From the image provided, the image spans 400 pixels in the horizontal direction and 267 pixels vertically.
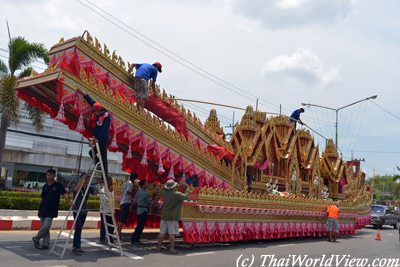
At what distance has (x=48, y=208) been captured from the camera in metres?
8.08

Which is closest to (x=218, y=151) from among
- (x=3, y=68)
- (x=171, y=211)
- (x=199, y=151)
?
(x=199, y=151)

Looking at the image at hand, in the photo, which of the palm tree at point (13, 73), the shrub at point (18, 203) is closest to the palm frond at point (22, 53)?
the palm tree at point (13, 73)

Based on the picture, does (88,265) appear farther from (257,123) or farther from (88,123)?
(257,123)

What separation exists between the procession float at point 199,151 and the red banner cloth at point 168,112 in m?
0.03

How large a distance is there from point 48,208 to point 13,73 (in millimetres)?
10402

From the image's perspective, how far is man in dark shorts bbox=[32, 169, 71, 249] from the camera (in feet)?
26.4

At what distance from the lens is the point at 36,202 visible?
667 inches

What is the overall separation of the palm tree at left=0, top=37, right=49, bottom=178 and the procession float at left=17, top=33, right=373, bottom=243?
7.19 meters

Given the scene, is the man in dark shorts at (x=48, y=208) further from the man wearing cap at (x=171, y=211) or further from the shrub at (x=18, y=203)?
the shrub at (x=18, y=203)

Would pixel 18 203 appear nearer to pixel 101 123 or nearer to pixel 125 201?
pixel 125 201

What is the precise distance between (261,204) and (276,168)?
3.24 m

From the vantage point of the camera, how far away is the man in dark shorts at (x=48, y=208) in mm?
8039

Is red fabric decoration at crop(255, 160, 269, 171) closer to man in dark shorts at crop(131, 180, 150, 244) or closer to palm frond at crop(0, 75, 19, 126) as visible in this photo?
man in dark shorts at crop(131, 180, 150, 244)

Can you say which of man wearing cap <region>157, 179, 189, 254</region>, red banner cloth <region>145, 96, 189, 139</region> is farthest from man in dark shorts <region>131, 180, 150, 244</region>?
red banner cloth <region>145, 96, 189, 139</region>
